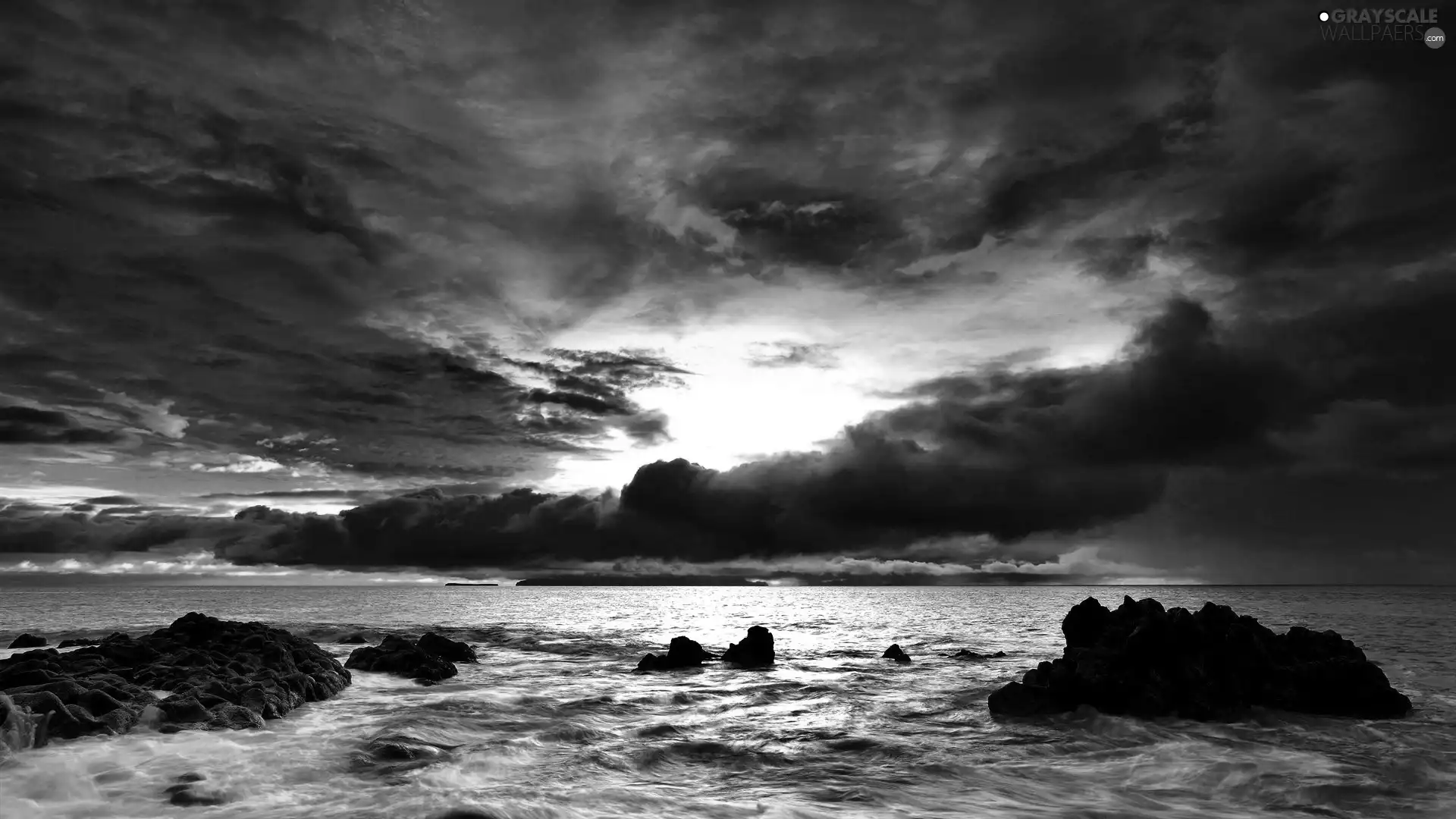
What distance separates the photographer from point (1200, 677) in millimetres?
22938

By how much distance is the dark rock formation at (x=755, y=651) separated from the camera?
3766cm

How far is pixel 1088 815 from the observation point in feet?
43.4

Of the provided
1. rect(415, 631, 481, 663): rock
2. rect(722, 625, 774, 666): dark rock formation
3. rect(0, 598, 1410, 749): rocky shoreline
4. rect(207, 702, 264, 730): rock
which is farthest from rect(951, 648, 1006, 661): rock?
rect(207, 702, 264, 730): rock

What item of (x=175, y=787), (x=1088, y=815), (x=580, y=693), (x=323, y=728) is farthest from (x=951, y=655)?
(x=175, y=787)

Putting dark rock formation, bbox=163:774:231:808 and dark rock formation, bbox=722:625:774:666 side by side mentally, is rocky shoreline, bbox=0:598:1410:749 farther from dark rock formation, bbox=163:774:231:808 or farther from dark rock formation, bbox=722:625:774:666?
dark rock formation, bbox=722:625:774:666

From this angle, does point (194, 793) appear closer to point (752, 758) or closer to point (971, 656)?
point (752, 758)

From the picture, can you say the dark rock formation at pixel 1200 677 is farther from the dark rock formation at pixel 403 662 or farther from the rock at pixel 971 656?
the dark rock formation at pixel 403 662

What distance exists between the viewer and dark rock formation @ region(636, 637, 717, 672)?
117ft

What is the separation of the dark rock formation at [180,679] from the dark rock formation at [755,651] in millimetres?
17993

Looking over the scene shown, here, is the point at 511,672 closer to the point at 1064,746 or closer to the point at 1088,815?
the point at 1064,746

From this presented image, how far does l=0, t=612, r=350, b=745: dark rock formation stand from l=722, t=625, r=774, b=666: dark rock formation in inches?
708

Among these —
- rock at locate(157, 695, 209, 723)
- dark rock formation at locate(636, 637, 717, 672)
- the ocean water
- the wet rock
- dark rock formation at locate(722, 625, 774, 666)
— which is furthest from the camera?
dark rock formation at locate(722, 625, 774, 666)

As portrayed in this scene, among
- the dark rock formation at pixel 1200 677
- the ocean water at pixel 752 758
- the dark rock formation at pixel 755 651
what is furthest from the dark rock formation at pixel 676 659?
the dark rock formation at pixel 1200 677

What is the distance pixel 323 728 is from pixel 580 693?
947 centimetres
